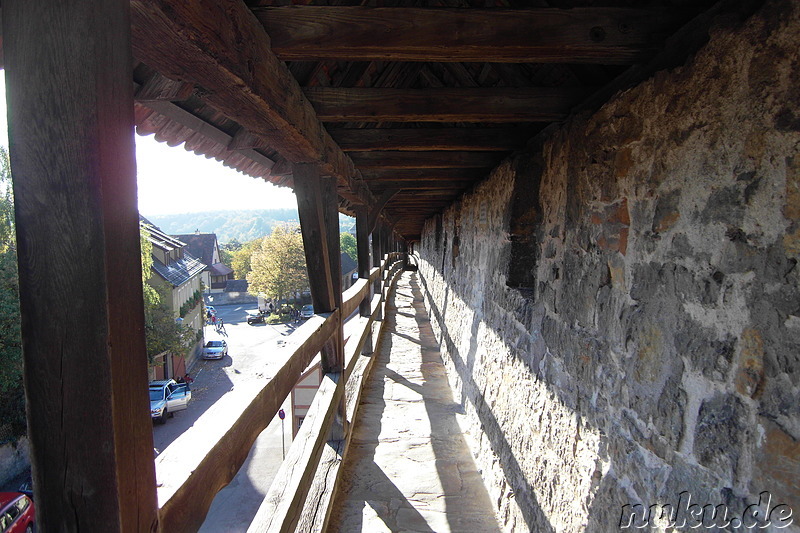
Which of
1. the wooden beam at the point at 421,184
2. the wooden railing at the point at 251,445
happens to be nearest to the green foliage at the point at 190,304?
the wooden beam at the point at 421,184

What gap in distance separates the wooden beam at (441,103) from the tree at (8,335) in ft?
31.9

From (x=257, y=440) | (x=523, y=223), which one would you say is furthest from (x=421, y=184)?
(x=257, y=440)

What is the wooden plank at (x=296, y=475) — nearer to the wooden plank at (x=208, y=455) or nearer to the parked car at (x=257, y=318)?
the wooden plank at (x=208, y=455)

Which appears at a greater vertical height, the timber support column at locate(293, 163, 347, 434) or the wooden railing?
the timber support column at locate(293, 163, 347, 434)

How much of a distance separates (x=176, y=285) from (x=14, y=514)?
36.2 feet

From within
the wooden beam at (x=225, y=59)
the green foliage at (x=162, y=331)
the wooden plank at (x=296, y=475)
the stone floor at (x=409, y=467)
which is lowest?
the green foliage at (x=162, y=331)

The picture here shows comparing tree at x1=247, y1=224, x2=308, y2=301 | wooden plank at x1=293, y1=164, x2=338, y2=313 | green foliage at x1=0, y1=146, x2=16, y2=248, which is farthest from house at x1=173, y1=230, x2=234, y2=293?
wooden plank at x1=293, y1=164, x2=338, y2=313

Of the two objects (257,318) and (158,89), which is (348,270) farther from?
(158,89)

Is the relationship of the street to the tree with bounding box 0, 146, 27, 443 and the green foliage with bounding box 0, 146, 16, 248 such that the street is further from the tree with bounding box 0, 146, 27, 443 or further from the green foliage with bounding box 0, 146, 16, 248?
the green foliage with bounding box 0, 146, 16, 248

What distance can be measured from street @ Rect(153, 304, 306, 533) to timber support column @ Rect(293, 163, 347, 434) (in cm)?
53

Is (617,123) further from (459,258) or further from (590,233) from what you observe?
(459,258)

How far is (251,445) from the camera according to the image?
1413mm

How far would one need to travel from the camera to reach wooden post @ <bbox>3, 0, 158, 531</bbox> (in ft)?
2.29

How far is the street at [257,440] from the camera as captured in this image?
883 cm
